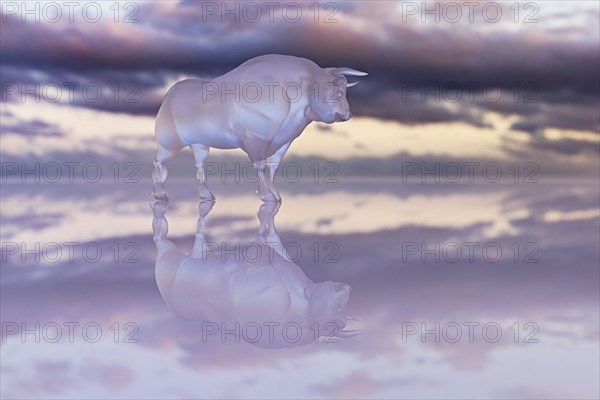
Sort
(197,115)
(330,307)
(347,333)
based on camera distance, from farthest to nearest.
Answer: (197,115) → (330,307) → (347,333)

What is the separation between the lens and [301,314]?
0.96 meters

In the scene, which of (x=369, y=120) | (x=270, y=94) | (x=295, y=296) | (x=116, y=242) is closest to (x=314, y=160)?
(x=369, y=120)

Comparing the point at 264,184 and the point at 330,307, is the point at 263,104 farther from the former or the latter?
the point at 330,307

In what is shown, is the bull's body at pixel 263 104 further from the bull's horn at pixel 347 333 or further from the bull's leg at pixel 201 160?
the bull's horn at pixel 347 333

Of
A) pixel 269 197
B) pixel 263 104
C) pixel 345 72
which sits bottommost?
pixel 269 197

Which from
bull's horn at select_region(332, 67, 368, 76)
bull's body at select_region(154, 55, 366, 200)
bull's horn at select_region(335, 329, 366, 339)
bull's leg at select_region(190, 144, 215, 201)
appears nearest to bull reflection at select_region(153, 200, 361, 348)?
bull's horn at select_region(335, 329, 366, 339)

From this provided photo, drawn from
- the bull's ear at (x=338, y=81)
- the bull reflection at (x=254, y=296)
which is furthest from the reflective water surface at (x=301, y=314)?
the bull's ear at (x=338, y=81)

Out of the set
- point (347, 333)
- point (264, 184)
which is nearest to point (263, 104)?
point (264, 184)

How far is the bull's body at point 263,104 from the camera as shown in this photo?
1.73m

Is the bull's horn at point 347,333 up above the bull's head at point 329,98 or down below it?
below

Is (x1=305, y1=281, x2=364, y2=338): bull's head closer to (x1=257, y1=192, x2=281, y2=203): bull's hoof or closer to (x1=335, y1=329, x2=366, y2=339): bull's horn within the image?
(x1=335, y1=329, x2=366, y2=339): bull's horn

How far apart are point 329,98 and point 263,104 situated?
15 cm

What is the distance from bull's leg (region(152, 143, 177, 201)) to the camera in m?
2.00

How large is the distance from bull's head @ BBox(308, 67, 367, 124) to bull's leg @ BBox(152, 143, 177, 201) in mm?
431
